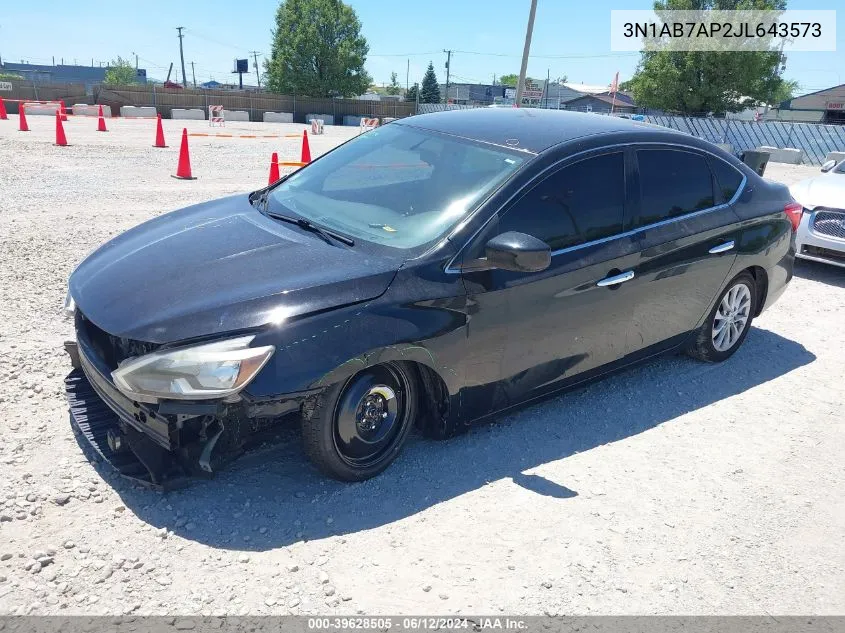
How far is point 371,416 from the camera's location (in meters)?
3.24

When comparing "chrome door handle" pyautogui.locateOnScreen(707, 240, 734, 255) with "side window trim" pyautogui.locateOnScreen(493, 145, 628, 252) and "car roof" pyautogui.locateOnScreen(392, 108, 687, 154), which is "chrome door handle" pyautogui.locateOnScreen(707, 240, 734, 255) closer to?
"car roof" pyautogui.locateOnScreen(392, 108, 687, 154)

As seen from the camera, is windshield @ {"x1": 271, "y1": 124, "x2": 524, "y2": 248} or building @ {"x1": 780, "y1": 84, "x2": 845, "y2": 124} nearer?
windshield @ {"x1": 271, "y1": 124, "x2": 524, "y2": 248}

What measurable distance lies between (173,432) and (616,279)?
253 centimetres

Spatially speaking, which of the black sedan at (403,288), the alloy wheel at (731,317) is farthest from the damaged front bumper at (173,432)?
the alloy wheel at (731,317)

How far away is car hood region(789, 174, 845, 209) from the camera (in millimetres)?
7586

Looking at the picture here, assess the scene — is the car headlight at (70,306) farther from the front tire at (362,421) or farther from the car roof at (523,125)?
the car roof at (523,125)

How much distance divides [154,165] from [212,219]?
10796 millimetres

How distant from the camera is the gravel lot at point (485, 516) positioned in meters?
2.63

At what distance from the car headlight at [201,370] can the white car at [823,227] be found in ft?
21.9

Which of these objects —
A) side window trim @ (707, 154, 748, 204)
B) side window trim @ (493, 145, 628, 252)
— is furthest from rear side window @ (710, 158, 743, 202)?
side window trim @ (493, 145, 628, 252)

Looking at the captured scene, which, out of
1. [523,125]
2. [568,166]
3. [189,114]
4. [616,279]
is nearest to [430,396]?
[616,279]

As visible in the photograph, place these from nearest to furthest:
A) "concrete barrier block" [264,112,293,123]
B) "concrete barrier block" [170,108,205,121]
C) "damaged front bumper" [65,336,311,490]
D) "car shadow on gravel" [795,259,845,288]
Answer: "damaged front bumper" [65,336,311,490] < "car shadow on gravel" [795,259,845,288] < "concrete barrier block" [170,108,205,121] < "concrete barrier block" [264,112,293,123]

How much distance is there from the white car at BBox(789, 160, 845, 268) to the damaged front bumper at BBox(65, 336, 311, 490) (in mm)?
6630

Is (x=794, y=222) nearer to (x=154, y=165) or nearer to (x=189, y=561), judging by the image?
(x=189, y=561)
